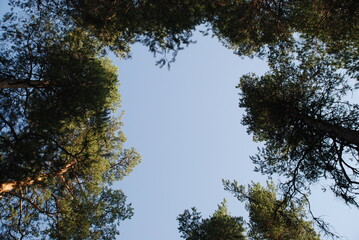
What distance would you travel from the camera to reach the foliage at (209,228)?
9.30m

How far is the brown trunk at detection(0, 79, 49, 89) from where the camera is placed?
7609 millimetres

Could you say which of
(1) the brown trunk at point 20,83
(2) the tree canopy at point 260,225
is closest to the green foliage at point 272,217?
(2) the tree canopy at point 260,225

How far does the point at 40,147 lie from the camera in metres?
7.75

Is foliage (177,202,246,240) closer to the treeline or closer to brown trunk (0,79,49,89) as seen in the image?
the treeline

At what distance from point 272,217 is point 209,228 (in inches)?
109

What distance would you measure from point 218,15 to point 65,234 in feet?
35.7

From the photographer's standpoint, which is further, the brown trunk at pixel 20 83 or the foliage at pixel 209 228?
the foliage at pixel 209 228

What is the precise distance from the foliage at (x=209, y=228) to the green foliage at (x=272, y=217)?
1.12 meters

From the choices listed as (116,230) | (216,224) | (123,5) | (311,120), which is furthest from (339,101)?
(116,230)

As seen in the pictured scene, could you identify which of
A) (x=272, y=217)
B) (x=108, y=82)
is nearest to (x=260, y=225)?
(x=272, y=217)

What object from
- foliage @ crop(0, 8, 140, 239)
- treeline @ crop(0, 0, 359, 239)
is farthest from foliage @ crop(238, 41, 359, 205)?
foliage @ crop(0, 8, 140, 239)

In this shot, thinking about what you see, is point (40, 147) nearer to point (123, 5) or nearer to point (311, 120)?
point (123, 5)

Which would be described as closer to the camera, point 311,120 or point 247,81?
point 311,120

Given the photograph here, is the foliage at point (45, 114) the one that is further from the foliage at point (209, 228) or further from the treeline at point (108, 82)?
the foliage at point (209, 228)
